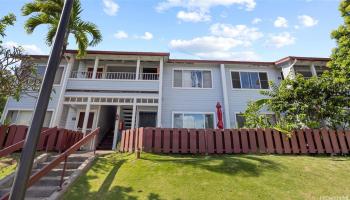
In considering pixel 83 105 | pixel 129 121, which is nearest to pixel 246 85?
pixel 129 121

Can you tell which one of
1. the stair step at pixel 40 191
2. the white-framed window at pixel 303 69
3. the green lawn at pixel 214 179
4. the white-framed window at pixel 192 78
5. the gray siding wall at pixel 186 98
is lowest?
the stair step at pixel 40 191

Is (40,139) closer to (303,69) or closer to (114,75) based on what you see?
(114,75)

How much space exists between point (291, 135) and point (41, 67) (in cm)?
1811

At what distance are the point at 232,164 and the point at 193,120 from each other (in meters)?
7.76

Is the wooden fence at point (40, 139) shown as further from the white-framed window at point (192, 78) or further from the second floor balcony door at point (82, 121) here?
the white-framed window at point (192, 78)

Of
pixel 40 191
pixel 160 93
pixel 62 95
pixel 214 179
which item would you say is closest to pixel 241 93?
pixel 160 93

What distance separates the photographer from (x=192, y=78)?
16234mm

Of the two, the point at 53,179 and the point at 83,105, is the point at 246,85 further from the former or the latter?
the point at 53,179

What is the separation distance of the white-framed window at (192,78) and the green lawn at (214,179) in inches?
342

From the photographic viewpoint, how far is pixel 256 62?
54.3 feet

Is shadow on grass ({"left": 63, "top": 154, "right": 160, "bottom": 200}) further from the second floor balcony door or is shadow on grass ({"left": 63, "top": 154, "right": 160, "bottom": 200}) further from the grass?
the second floor balcony door

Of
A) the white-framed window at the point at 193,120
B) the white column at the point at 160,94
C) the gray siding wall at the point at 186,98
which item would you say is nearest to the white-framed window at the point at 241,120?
the gray siding wall at the point at 186,98

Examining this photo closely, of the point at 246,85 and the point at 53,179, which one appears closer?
the point at 53,179

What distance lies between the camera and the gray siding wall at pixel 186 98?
15094mm
